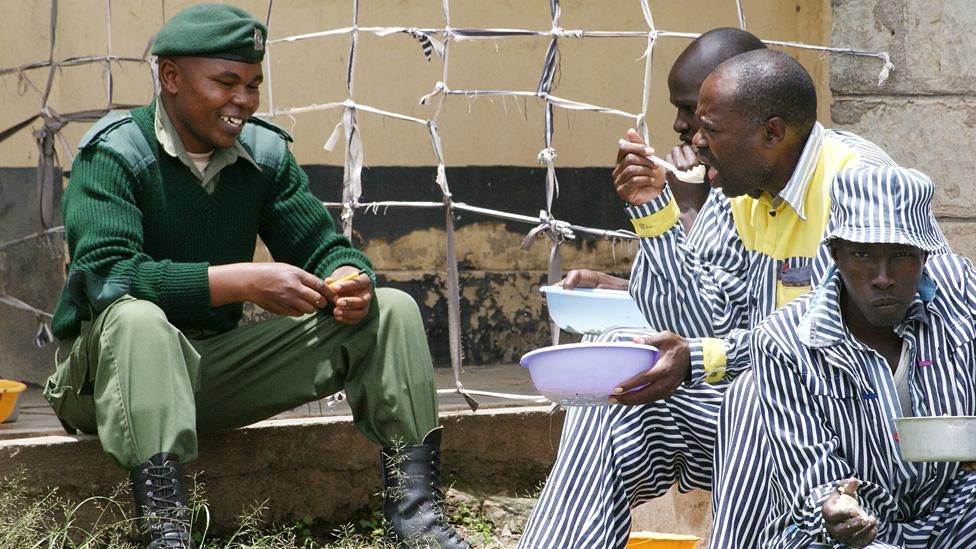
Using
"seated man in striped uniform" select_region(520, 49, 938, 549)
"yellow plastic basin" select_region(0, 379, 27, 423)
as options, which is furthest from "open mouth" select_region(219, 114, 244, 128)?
"yellow plastic basin" select_region(0, 379, 27, 423)

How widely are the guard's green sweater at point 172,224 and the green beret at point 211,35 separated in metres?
→ 0.20

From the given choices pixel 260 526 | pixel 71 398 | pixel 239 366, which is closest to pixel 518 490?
pixel 260 526

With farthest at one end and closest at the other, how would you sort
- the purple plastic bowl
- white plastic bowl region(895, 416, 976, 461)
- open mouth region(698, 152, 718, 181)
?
open mouth region(698, 152, 718, 181) < the purple plastic bowl < white plastic bowl region(895, 416, 976, 461)

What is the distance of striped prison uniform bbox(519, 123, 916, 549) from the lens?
2945 mm

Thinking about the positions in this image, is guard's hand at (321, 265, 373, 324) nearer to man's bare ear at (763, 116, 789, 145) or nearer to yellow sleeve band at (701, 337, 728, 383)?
yellow sleeve band at (701, 337, 728, 383)

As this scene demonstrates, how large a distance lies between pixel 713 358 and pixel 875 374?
41cm

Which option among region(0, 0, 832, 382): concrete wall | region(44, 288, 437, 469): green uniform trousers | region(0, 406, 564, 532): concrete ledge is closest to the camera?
region(44, 288, 437, 469): green uniform trousers

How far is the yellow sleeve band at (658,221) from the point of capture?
3.11 m

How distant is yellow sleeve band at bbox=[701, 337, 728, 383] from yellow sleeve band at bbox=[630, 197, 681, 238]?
0.28 meters

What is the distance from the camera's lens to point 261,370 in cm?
362

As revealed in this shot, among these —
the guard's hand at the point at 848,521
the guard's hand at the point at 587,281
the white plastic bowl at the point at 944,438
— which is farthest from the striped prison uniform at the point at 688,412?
the white plastic bowl at the point at 944,438

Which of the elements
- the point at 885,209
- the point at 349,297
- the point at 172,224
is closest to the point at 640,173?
the point at 885,209

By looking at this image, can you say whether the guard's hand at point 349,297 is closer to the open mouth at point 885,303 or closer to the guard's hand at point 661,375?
the guard's hand at point 661,375

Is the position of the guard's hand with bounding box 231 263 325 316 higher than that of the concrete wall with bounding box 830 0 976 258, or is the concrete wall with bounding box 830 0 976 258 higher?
the concrete wall with bounding box 830 0 976 258
